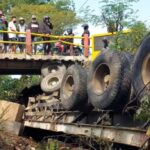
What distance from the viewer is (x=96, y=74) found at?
8.55 metres

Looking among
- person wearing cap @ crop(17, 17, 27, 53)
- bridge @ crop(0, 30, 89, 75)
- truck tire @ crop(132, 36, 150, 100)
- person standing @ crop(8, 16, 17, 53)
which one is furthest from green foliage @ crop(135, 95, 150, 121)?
person wearing cap @ crop(17, 17, 27, 53)

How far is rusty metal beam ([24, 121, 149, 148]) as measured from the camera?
6716 mm

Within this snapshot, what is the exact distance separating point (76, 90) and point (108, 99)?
4.64 ft

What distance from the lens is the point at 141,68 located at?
23.6 feet

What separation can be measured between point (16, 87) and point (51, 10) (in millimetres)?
18701

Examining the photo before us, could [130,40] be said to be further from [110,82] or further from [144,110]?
[144,110]

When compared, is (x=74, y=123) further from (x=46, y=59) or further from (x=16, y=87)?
(x=16, y=87)

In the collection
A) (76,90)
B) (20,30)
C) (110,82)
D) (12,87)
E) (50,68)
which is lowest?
(12,87)

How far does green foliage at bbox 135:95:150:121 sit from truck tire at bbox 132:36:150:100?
0.37 m

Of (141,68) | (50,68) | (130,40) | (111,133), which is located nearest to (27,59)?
(50,68)

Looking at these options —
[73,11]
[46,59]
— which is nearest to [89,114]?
[46,59]

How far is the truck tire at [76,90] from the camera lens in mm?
9133

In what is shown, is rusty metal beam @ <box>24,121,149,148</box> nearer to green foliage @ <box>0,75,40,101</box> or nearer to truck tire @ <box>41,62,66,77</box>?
truck tire @ <box>41,62,66,77</box>

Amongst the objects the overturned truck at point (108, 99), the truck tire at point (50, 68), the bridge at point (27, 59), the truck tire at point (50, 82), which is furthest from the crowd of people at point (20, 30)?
the overturned truck at point (108, 99)
